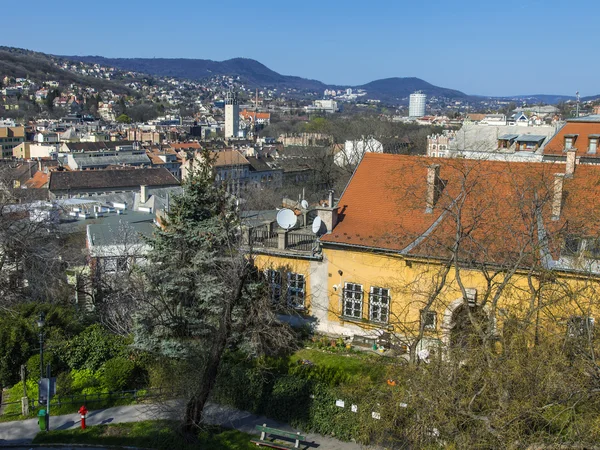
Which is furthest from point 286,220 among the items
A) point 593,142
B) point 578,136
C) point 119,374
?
point 578,136

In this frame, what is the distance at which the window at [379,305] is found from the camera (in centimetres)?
1830

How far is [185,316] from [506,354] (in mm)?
9927

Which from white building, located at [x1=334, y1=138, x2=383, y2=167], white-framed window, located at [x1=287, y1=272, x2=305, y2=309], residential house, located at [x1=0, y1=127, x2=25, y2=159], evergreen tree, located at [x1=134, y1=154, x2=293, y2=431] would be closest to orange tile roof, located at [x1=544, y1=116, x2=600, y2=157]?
white-framed window, located at [x1=287, y1=272, x2=305, y2=309]

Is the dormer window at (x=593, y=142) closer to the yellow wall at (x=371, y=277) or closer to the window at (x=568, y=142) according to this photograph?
the window at (x=568, y=142)

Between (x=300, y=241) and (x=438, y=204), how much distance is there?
480cm

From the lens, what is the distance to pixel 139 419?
50.5 feet

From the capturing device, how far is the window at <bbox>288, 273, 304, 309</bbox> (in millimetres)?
19672

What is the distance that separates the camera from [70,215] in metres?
32.2

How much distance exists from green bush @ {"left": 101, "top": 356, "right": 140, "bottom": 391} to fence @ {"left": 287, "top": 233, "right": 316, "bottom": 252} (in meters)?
6.33

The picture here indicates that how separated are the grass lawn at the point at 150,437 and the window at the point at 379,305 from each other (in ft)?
19.2

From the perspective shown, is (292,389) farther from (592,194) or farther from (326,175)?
(326,175)

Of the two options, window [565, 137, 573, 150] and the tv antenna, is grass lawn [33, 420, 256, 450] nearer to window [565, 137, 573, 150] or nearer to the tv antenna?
the tv antenna

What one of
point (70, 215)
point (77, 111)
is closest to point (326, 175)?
point (70, 215)

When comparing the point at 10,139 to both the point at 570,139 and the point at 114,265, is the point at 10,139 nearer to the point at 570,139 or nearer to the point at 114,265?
the point at 114,265
